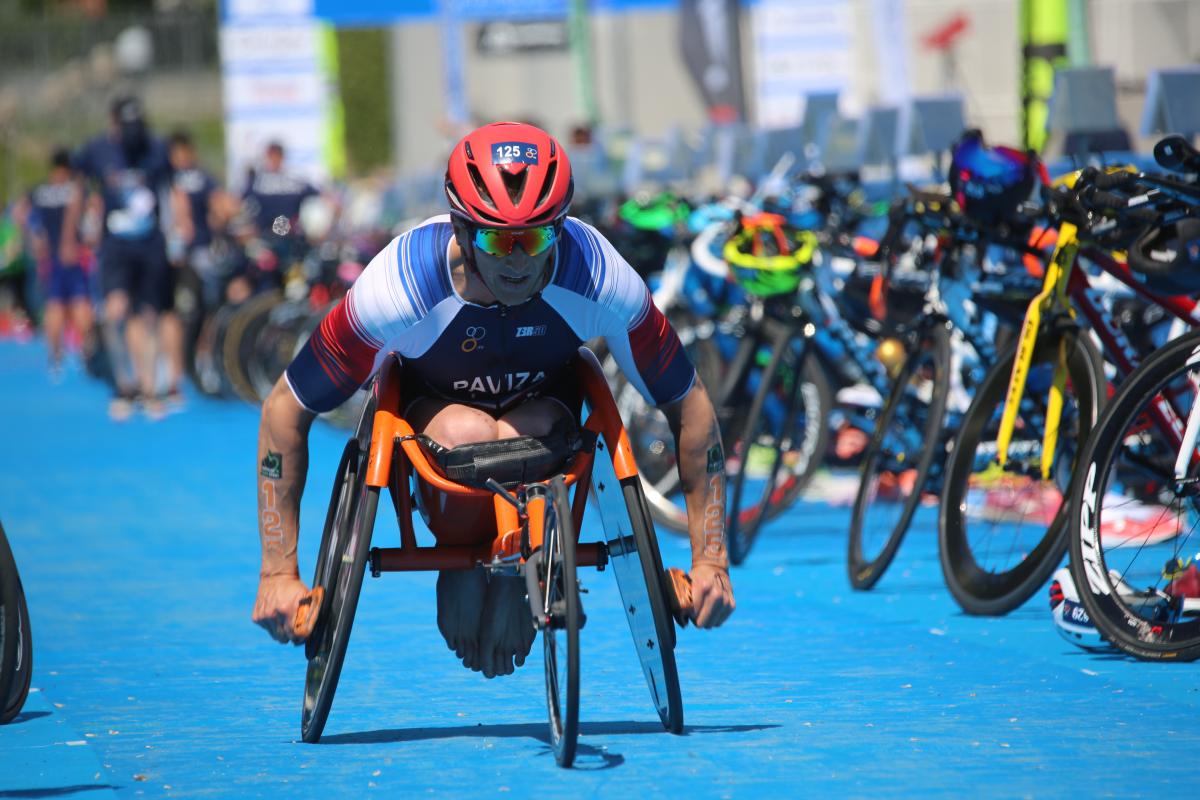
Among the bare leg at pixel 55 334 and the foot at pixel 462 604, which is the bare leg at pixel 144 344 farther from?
the foot at pixel 462 604

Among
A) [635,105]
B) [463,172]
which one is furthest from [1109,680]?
[635,105]

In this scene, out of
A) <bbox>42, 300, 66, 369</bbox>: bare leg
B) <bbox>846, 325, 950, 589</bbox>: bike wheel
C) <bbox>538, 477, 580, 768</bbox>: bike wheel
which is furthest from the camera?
<bbox>42, 300, 66, 369</bbox>: bare leg

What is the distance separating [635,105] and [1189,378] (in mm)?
26941

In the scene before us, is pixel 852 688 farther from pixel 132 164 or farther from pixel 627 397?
pixel 132 164

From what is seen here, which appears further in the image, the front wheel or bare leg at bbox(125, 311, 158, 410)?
bare leg at bbox(125, 311, 158, 410)

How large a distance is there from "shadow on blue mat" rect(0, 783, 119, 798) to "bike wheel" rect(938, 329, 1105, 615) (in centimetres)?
314

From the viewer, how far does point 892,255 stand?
27.8 ft

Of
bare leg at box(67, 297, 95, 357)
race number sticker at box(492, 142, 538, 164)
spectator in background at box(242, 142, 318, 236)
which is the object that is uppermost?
race number sticker at box(492, 142, 538, 164)

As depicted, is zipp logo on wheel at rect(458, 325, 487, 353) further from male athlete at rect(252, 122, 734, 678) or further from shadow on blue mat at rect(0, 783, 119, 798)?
shadow on blue mat at rect(0, 783, 119, 798)

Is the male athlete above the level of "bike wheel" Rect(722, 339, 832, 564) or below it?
above

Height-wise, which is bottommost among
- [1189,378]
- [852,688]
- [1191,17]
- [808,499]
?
[808,499]

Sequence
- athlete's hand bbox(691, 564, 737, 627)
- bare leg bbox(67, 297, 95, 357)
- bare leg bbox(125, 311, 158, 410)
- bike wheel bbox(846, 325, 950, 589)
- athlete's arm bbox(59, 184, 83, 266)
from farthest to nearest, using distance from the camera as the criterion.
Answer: bare leg bbox(67, 297, 95, 357) < athlete's arm bbox(59, 184, 83, 266) < bare leg bbox(125, 311, 158, 410) < bike wheel bbox(846, 325, 950, 589) < athlete's hand bbox(691, 564, 737, 627)

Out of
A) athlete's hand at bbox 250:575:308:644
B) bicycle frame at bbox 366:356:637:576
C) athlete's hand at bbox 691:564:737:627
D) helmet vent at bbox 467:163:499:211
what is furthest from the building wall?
athlete's hand at bbox 250:575:308:644

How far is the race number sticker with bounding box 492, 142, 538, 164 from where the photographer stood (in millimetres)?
5133
